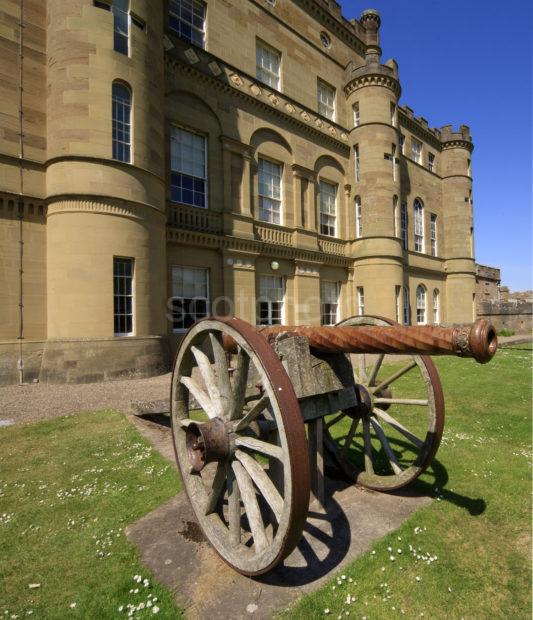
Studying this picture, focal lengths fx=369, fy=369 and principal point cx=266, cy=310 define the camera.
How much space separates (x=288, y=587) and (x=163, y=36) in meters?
15.2

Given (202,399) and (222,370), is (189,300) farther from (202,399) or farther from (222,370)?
(222,370)

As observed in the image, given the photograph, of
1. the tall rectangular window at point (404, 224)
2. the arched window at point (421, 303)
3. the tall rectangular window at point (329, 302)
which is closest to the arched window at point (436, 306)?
the arched window at point (421, 303)

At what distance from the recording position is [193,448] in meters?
2.84

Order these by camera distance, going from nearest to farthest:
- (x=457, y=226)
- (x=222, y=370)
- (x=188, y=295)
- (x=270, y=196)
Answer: (x=222, y=370) < (x=188, y=295) < (x=270, y=196) < (x=457, y=226)

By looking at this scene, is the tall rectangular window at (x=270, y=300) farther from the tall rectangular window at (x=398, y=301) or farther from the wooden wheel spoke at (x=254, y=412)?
the wooden wheel spoke at (x=254, y=412)

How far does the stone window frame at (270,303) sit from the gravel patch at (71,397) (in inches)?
241

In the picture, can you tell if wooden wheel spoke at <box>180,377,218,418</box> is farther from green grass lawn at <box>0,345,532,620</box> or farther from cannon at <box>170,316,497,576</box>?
green grass lawn at <box>0,345,532,620</box>

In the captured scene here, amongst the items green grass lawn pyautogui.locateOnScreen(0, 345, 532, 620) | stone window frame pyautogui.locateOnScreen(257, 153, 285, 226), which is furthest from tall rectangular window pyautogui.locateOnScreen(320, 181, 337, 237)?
green grass lawn pyautogui.locateOnScreen(0, 345, 532, 620)

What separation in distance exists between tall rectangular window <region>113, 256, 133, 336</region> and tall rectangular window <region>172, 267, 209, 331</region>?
2.04m

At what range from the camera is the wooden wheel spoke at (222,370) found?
2.95 meters

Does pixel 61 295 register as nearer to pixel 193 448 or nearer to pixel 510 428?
pixel 193 448

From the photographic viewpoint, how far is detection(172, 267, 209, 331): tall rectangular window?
12742 mm

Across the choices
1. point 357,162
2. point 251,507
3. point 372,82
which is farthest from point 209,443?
point 372,82

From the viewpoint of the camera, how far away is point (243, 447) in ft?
9.28
